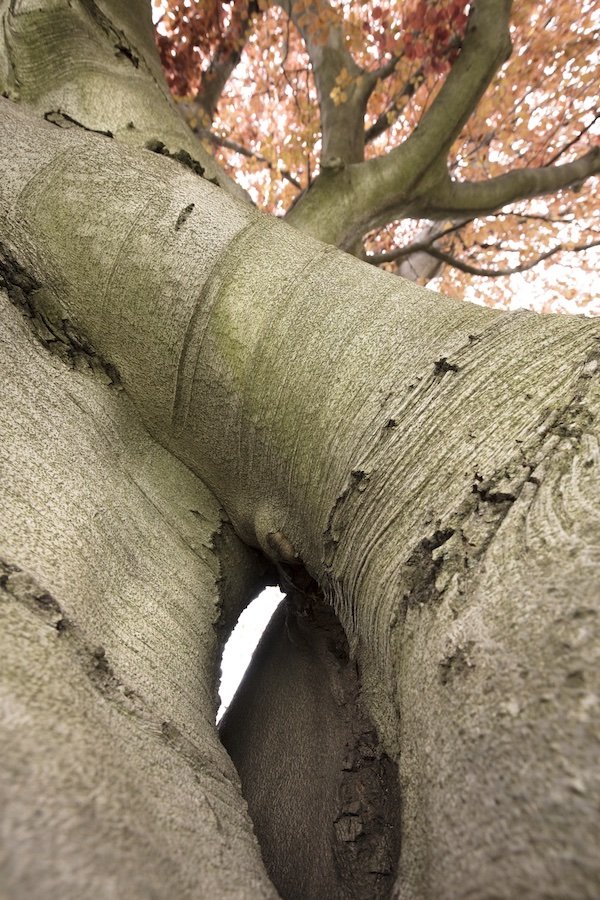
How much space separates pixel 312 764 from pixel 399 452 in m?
0.61

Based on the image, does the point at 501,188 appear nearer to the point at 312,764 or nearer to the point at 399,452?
the point at 399,452

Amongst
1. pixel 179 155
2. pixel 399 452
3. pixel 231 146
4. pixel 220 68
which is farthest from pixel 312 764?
pixel 231 146

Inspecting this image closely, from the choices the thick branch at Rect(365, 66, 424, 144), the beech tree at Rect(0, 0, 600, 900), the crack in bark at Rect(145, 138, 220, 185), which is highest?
the thick branch at Rect(365, 66, 424, 144)

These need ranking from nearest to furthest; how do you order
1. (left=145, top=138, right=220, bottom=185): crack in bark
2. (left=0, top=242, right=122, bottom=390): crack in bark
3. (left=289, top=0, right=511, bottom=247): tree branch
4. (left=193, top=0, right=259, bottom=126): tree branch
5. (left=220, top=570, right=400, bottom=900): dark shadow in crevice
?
1. (left=220, top=570, right=400, bottom=900): dark shadow in crevice
2. (left=0, top=242, right=122, bottom=390): crack in bark
3. (left=145, top=138, right=220, bottom=185): crack in bark
4. (left=289, top=0, right=511, bottom=247): tree branch
5. (left=193, top=0, right=259, bottom=126): tree branch

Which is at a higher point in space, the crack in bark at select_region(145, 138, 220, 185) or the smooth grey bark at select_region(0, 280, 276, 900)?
the crack in bark at select_region(145, 138, 220, 185)

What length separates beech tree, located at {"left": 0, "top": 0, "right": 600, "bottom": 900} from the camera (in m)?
0.44

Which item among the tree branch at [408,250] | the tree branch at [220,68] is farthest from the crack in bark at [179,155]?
the tree branch at [220,68]

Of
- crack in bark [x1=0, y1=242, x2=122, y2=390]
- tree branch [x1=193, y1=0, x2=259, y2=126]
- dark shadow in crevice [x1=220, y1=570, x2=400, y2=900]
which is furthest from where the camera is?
tree branch [x1=193, y1=0, x2=259, y2=126]

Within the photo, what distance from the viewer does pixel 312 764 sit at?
0.96 m

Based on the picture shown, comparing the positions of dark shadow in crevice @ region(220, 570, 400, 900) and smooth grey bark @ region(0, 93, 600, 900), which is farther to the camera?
dark shadow in crevice @ region(220, 570, 400, 900)

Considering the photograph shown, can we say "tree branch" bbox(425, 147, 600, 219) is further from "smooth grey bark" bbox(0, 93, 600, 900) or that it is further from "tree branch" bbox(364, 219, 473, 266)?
"smooth grey bark" bbox(0, 93, 600, 900)

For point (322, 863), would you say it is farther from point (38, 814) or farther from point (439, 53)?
point (439, 53)

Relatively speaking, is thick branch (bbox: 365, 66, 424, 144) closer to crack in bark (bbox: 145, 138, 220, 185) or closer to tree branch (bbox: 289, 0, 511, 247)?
tree branch (bbox: 289, 0, 511, 247)

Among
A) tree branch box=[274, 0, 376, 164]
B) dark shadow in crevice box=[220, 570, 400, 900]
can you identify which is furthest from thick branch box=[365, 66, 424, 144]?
dark shadow in crevice box=[220, 570, 400, 900]
